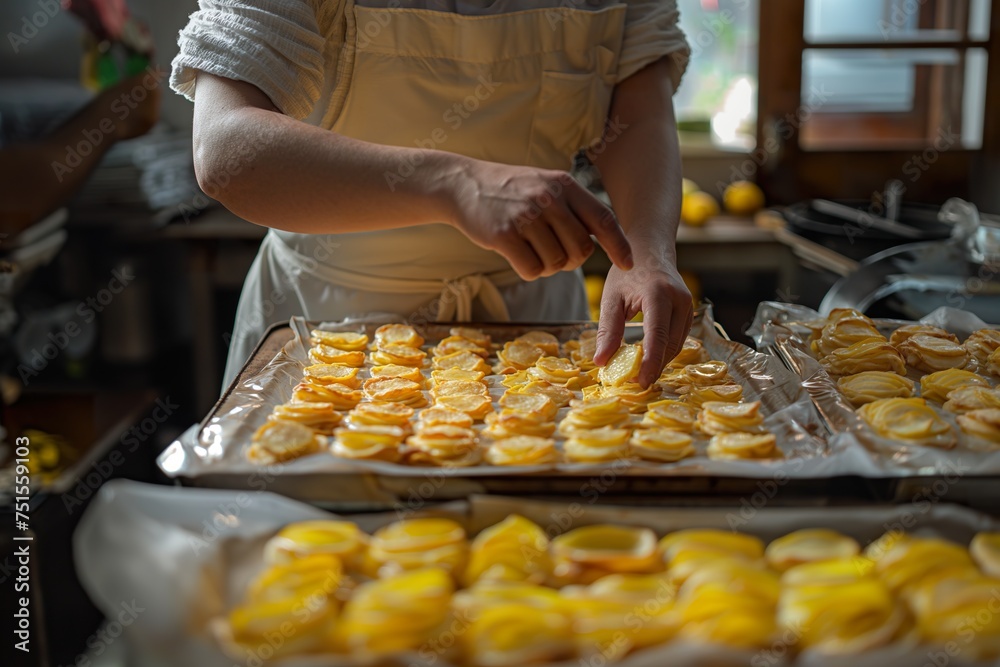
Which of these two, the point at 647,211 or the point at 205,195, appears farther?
the point at 205,195

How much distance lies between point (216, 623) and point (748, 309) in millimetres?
2900

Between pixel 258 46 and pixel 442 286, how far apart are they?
0.49 m

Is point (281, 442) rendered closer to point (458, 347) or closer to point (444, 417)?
point (444, 417)

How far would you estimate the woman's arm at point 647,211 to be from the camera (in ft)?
3.93

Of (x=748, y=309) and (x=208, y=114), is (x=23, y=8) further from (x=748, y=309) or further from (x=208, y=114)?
(x=748, y=309)

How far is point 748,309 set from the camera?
11.0 ft

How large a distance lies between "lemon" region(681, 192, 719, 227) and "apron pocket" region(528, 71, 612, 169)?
1561mm

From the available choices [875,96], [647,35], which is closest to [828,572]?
[647,35]

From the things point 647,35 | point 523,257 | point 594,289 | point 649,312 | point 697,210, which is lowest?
point 594,289

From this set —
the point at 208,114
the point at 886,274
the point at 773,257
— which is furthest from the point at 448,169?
the point at 773,257

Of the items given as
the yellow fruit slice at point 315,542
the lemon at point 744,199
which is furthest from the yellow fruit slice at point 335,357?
the lemon at point 744,199

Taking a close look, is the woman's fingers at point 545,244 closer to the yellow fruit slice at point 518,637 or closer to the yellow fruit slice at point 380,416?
the yellow fruit slice at point 380,416

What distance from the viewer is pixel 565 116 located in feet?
5.10

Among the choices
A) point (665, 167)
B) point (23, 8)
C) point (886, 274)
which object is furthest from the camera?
point (23, 8)
